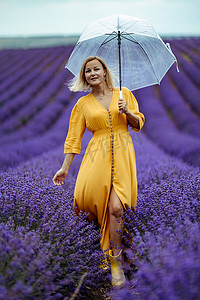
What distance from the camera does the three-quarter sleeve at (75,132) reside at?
2236 millimetres

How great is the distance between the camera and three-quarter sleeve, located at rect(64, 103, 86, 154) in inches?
88.0

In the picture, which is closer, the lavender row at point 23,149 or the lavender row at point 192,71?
the lavender row at point 23,149

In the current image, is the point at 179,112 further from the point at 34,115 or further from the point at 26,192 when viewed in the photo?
the point at 26,192

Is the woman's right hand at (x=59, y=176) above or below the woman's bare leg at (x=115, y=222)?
above

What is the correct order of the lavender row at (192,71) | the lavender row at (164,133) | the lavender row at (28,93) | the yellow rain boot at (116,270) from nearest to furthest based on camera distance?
1. the yellow rain boot at (116,270)
2. the lavender row at (164,133)
3. the lavender row at (28,93)
4. the lavender row at (192,71)

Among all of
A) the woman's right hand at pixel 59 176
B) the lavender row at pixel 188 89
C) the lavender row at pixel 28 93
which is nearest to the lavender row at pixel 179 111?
the lavender row at pixel 188 89

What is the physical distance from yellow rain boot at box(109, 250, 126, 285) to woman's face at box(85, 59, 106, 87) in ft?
3.77

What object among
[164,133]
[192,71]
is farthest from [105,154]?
[192,71]

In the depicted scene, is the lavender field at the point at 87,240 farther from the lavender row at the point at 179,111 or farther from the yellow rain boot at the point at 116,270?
the lavender row at the point at 179,111

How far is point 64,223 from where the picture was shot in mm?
1910

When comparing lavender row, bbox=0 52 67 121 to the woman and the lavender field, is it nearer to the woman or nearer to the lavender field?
the lavender field

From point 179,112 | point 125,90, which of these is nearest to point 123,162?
point 125,90

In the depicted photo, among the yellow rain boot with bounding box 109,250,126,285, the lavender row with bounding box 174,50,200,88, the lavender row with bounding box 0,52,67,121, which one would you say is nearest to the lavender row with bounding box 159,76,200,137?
the lavender row with bounding box 174,50,200,88

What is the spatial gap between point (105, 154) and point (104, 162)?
0.18 feet
